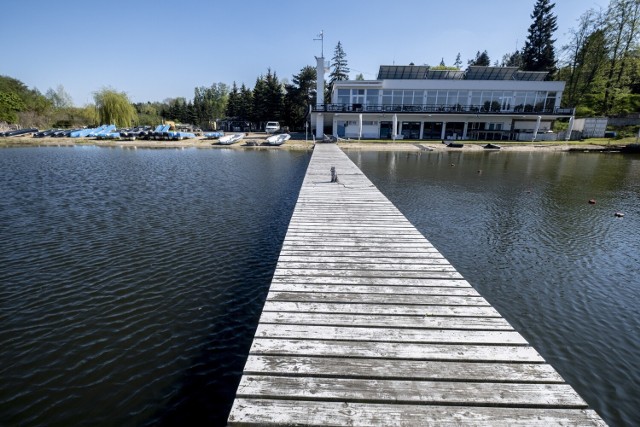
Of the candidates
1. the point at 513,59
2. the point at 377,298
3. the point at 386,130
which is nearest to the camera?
the point at 377,298

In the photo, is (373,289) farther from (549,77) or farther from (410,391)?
(549,77)

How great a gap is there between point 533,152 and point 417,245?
41.9 meters

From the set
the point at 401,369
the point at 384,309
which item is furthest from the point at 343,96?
the point at 401,369

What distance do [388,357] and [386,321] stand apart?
0.80 meters

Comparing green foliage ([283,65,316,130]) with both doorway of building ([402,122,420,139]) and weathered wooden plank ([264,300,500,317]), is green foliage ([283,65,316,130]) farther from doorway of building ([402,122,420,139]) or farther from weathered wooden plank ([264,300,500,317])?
weathered wooden plank ([264,300,500,317])

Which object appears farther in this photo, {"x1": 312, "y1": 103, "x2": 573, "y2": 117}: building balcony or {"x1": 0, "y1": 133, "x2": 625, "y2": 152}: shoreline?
{"x1": 312, "y1": 103, "x2": 573, "y2": 117}: building balcony

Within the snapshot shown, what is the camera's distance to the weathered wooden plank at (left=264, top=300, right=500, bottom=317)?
4723mm

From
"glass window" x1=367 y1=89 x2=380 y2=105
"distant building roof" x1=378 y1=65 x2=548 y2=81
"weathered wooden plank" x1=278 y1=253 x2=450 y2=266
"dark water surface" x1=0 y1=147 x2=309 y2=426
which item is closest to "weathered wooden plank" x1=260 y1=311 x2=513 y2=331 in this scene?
"dark water surface" x1=0 y1=147 x2=309 y2=426

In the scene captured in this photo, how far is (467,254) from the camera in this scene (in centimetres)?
1003

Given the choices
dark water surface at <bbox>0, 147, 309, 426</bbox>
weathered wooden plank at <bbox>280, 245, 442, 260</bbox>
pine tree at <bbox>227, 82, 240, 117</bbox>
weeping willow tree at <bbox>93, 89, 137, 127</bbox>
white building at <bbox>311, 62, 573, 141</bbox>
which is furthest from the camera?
pine tree at <bbox>227, 82, 240, 117</bbox>

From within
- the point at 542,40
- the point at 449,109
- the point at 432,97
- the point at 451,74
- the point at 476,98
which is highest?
the point at 542,40

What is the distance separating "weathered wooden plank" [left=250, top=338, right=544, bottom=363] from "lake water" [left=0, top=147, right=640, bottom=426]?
1.55m

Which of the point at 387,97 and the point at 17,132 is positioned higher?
the point at 387,97

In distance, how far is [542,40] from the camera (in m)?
65.1
